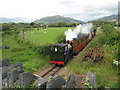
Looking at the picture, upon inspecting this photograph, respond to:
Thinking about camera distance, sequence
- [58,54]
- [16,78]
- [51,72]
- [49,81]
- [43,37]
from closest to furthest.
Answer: [49,81] < [16,78] < [51,72] < [58,54] < [43,37]

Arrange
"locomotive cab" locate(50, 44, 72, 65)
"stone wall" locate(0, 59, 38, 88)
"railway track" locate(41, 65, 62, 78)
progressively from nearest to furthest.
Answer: "stone wall" locate(0, 59, 38, 88), "railway track" locate(41, 65, 62, 78), "locomotive cab" locate(50, 44, 72, 65)

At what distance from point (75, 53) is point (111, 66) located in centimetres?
533

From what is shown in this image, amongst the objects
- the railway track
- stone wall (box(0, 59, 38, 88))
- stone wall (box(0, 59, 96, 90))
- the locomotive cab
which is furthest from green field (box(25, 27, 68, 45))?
stone wall (box(0, 59, 96, 90))

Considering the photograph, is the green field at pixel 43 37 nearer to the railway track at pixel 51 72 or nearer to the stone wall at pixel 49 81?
the railway track at pixel 51 72

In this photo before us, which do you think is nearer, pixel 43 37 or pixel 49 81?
pixel 49 81

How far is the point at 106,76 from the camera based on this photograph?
7832mm

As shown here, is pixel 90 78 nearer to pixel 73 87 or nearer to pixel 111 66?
pixel 73 87

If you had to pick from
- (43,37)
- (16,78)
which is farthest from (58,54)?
(43,37)

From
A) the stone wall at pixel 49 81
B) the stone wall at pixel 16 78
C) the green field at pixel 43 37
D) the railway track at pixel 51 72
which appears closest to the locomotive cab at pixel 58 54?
the railway track at pixel 51 72

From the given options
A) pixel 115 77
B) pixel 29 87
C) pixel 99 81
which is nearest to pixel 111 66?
pixel 115 77

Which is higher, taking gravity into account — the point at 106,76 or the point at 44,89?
the point at 44,89

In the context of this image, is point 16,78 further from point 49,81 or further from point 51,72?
point 51,72

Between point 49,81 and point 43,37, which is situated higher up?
point 43,37

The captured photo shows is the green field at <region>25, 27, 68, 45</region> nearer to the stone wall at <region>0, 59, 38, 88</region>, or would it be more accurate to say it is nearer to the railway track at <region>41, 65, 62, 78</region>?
the railway track at <region>41, 65, 62, 78</region>
